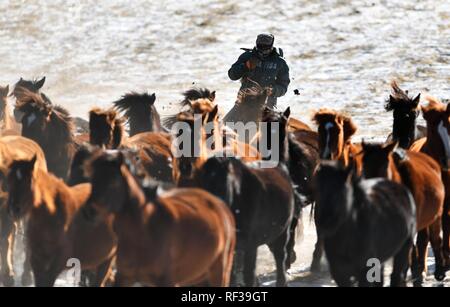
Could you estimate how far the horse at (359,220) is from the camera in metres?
10.5

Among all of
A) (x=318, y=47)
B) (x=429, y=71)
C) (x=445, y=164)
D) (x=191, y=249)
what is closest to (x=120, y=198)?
(x=191, y=249)

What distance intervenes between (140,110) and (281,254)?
4.80m

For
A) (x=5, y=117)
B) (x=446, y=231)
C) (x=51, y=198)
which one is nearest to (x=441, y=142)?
(x=446, y=231)

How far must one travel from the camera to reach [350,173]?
10.6m

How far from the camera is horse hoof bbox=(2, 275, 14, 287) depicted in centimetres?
A: 1345

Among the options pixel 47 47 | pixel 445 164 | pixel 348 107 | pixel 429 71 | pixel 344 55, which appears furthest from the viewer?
pixel 47 47

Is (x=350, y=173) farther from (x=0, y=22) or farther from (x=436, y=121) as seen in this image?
(x=0, y=22)

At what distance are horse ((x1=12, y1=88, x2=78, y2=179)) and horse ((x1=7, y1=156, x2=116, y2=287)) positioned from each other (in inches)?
147

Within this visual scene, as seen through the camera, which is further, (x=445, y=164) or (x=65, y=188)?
(x=445, y=164)

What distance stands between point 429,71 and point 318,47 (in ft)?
13.3

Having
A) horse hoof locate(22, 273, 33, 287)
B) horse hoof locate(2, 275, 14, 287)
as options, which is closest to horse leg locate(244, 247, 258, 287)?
horse hoof locate(22, 273, 33, 287)

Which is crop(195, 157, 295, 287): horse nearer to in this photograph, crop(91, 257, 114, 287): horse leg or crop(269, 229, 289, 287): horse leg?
crop(269, 229, 289, 287): horse leg

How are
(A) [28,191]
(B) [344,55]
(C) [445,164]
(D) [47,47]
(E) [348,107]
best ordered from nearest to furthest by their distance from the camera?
(A) [28,191] < (C) [445,164] < (E) [348,107] < (B) [344,55] < (D) [47,47]

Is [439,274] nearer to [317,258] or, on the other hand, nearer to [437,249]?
[437,249]
